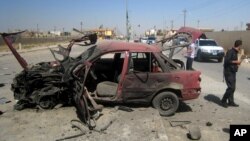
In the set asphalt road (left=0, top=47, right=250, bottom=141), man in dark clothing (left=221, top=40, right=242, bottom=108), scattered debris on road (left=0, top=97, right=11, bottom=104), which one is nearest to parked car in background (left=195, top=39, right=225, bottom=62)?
asphalt road (left=0, top=47, right=250, bottom=141)

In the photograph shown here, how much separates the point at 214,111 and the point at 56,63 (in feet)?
14.2

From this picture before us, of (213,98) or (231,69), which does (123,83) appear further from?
(213,98)

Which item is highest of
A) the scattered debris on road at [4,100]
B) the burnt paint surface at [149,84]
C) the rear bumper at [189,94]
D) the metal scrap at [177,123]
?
the burnt paint surface at [149,84]

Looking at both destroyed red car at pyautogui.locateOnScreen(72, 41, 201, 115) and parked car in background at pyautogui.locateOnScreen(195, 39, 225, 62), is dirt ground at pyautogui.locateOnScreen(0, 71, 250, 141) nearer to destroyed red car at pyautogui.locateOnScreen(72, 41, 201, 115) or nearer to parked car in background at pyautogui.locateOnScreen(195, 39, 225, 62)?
destroyed red car at pyautogui.locateOnScreen(72, 41, 201, 115)

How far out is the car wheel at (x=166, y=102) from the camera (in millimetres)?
8240

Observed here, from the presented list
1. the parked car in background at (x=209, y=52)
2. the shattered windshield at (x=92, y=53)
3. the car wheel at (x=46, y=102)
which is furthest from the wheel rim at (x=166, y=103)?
the parked car in background at (x=209, y=52)

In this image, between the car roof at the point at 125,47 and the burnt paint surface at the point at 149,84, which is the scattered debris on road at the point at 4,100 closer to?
the car roof at the point at 125,47

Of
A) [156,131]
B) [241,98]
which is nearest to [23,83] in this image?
[156,131]

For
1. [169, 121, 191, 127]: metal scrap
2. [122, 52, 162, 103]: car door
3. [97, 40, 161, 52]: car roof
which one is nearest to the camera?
[169, 121, 191, 127]: metal scrap

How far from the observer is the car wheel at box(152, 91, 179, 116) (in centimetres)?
824

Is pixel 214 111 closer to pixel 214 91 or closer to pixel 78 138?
pixel 214 91

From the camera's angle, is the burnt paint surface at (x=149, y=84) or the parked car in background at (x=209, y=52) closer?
the burnt paint surface at (x=149, y=84)

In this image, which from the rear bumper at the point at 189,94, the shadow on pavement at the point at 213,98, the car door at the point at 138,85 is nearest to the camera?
the car door at the point at 138,85

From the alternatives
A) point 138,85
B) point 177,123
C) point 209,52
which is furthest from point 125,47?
point 209,52
